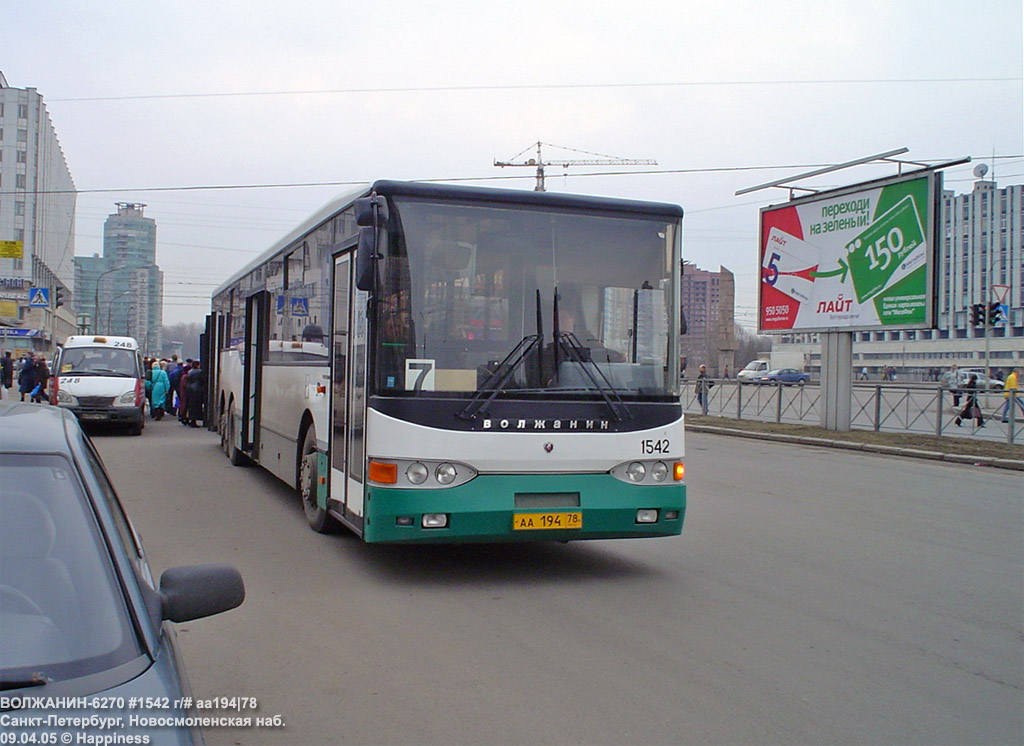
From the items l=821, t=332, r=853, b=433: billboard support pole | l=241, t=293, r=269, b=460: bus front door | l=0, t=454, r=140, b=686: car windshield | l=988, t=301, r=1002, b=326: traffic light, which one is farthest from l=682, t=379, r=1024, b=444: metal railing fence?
l=0, t=454, r=140, b=686: car windshield

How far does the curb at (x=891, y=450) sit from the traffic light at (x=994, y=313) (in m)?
11.2

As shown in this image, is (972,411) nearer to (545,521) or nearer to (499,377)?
(545,521)

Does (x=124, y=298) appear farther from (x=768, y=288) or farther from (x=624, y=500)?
(x=624, y=500)

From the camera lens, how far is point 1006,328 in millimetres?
72750

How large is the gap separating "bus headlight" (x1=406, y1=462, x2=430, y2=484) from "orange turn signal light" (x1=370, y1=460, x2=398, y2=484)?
10cm

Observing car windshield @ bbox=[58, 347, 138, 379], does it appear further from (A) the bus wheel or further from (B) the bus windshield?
(B) the bus windshield

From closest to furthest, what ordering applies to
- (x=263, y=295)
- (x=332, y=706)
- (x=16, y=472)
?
(x=16, y=472)
(x=332, y=706)
(x=263, y=295)

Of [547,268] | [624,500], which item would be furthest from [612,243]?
[624,500]

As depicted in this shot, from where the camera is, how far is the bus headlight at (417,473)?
6961mm

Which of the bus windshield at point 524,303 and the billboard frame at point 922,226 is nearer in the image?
the bus windshield at point 524,303

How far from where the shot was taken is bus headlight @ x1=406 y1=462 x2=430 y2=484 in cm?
696

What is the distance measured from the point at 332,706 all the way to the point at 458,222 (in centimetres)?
389

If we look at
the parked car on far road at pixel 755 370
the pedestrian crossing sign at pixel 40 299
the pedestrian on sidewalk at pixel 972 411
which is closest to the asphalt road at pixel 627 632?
the pedestrian on sidewalk at pixel 972 411

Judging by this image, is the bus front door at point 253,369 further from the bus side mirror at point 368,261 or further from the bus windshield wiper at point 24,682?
the bus windshield wiper at point 24,682
